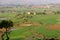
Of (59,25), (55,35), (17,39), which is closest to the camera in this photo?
(17,39)

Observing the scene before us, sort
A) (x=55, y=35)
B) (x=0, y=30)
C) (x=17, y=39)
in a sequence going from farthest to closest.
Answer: (x=0, y=30)
(x=55, y=35)
(x=17, y=39)

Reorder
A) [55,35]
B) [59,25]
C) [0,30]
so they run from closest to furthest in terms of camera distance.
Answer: [55,35], [0,30], [59,25]

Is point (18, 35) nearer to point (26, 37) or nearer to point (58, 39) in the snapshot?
point (26, 37)

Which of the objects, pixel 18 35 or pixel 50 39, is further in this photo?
pixel 18 35

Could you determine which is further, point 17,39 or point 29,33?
point 29,33

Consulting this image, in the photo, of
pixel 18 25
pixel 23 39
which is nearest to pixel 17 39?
pixel 23 39

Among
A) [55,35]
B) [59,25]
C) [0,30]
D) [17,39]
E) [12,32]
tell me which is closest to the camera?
[17,39]

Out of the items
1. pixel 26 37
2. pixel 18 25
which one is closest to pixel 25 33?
pixel 26 37

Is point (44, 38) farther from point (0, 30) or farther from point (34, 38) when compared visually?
point (0, 30)

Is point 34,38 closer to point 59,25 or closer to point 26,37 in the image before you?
point 26,37
